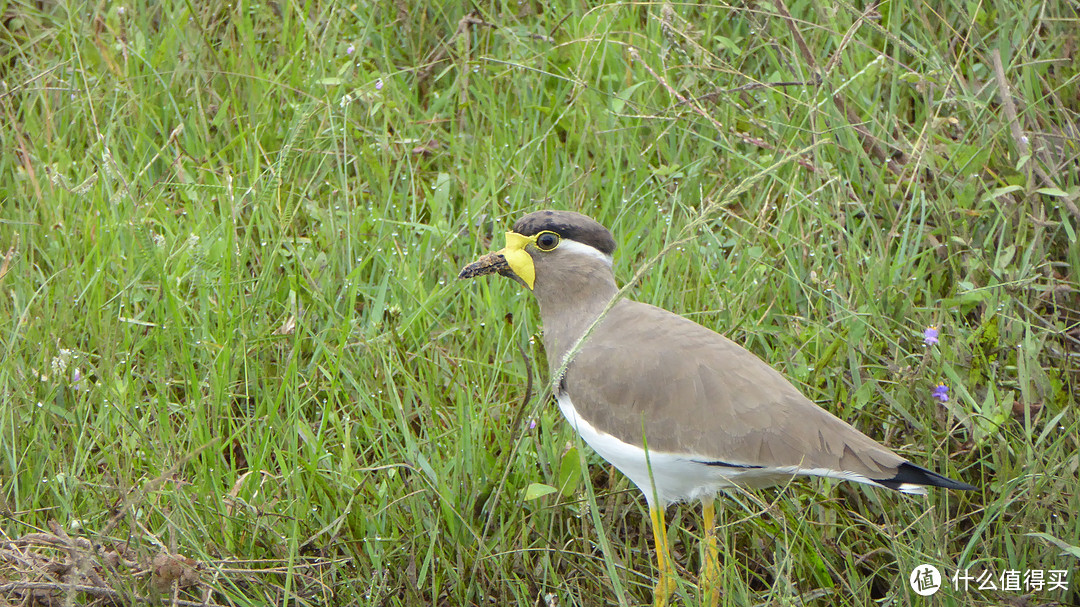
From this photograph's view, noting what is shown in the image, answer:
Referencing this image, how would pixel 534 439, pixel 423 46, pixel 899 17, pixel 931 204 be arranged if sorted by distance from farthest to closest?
pixel 423 46 → pixel 899 17 → pixel 931 204 → pixel 534 439

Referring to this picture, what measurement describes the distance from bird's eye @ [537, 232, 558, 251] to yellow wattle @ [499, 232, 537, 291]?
0.11 feet

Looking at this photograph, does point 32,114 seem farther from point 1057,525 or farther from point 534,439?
point 1057,525

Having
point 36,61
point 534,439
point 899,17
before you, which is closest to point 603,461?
point 534,439

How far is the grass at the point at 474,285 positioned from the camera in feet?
10.9

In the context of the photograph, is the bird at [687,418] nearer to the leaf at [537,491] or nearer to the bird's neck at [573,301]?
the bird's neck at [573,301]

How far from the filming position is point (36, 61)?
551 cm

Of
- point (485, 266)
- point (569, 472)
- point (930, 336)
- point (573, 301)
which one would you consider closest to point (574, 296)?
point (573, 301)

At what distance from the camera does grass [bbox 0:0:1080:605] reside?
333cm

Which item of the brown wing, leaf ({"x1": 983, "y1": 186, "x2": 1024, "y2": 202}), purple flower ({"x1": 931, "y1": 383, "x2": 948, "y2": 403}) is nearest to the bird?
the brown wing

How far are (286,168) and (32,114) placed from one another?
1282 mm

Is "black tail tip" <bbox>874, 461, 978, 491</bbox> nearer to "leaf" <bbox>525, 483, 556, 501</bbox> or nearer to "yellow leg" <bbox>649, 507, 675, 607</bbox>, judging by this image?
"yellow leg" <bbox>649, 507, 675, 607</bbox>

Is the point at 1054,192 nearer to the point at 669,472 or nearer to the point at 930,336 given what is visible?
the point at 930,336

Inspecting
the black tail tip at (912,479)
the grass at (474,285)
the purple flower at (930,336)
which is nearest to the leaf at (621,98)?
the grass at (474,285)

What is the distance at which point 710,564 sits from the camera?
3.28 metres
